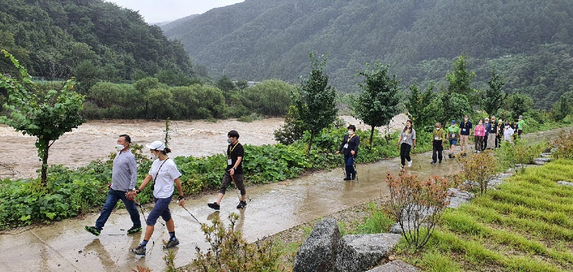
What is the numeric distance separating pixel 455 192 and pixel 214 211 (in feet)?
15.4

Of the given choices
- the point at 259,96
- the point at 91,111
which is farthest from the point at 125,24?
the point at 91,111

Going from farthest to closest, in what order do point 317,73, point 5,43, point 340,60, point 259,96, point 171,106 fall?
point 340,60 → point 259,96 → point 171,106 → point 5,43 → point 317,73

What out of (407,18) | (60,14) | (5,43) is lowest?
(5,43)

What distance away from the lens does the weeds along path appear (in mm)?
4918

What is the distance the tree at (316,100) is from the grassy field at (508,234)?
5839 millimetres

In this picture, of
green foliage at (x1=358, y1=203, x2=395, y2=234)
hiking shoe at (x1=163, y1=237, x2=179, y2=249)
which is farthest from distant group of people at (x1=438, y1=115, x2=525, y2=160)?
hiking shoe at (x1=163, y1=237, x2=179, y2=249)

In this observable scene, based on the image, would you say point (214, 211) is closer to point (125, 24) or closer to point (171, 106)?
point (171, 106)

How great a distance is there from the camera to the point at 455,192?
7285 millimetres

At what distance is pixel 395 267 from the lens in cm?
387

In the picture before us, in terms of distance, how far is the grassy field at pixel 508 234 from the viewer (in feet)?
13.7

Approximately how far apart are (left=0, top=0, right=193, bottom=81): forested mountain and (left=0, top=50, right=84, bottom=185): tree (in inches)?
1392

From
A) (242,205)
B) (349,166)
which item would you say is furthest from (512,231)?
(349,166)

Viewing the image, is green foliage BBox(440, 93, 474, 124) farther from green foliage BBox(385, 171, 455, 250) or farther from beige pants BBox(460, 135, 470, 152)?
green foliage BBox(385, 171, 455, 250)

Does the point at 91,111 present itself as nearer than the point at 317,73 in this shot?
No
